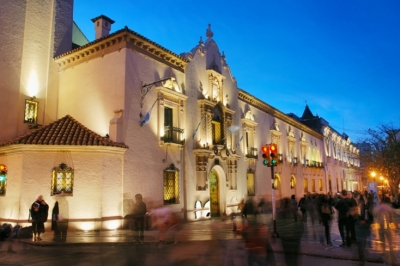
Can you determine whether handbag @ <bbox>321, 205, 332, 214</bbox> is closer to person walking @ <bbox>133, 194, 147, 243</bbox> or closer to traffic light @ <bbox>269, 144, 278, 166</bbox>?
traffic light @ <bbox>269, 144, 278, 166</bbox>

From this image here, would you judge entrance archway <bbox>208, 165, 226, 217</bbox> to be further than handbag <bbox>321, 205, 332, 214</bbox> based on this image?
Yes

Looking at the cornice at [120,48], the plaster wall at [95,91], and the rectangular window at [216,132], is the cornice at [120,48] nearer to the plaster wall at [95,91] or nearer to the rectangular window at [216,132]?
the plaster wall at [95,91]

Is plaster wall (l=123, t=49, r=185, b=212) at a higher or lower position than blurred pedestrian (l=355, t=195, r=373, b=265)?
higher

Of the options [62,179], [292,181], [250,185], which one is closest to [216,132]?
[250,185]

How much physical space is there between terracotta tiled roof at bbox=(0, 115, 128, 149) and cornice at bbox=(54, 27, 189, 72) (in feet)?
14.0

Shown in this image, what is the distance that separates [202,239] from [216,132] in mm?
11005

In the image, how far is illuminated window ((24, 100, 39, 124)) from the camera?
19.3 metres

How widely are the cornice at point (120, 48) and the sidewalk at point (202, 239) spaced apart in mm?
9029

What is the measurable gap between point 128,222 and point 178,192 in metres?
3.80

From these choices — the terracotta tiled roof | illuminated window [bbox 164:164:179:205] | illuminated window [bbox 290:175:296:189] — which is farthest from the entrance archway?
illuminated window [bbox 290:175:296:189]

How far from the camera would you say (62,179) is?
51.3 ft

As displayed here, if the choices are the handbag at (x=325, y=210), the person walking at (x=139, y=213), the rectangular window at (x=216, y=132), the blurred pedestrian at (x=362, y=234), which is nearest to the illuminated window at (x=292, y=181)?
the rectangular window at (x=216, y=132)

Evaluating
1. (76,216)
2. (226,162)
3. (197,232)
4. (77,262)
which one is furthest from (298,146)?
(77,262)

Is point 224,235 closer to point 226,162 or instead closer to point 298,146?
point 226,162
